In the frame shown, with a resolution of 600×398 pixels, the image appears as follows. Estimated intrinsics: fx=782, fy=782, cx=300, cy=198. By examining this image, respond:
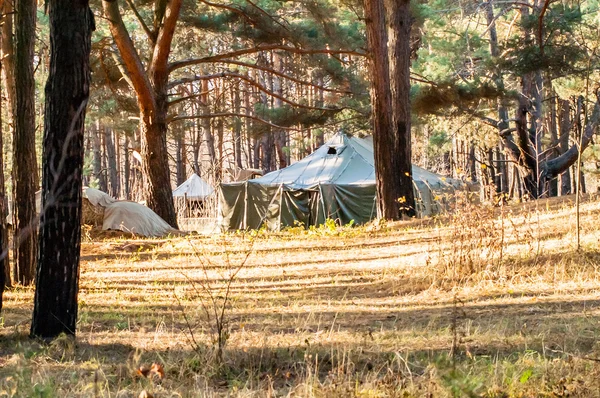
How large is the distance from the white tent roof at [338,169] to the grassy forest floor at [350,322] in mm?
9237

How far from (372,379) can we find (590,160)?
2854cm

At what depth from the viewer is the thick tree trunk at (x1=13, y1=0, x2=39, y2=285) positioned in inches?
357

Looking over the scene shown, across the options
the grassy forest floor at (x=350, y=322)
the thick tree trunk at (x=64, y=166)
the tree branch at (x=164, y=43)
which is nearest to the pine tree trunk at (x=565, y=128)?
the tree branch at (x=164, y=43)

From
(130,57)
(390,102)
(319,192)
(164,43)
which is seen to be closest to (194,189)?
(319,192)

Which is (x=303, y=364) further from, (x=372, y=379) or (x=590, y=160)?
(x=590, y=160)

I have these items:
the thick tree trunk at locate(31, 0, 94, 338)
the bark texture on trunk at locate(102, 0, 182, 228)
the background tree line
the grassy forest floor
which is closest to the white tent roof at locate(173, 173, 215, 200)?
the background tree line

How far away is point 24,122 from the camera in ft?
30.5

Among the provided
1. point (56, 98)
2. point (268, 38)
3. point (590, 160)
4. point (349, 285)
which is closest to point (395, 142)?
point (268, 38)

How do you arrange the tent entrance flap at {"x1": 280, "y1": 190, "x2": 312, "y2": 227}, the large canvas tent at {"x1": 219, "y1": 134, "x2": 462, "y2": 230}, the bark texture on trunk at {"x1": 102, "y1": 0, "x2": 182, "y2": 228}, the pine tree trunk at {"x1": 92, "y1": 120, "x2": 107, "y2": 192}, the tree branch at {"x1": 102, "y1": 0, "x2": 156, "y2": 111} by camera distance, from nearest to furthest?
the tree branch at {"x1": 102, "y1": 0, "x2": 156, "y2": 111}
the bark texture on trunk at {"x1": 102, "y1": 0, "x2": 182, "y2": 228}
the large canvas tent at {"x1": 219, "y1": 134, "x2": 462, "y2": 230}
the tent entrance flap at {"x1": 280, "y1": 190, "x2": 312, "y2": 227}
the pine tree trunk at {"x1": 92, "y1": 120, "x2": 107, "y2": 192}

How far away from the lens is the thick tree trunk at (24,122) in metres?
9.06

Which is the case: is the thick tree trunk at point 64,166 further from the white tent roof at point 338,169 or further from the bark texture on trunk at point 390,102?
the white tent roof at point 338,169

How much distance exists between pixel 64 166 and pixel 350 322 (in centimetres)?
242

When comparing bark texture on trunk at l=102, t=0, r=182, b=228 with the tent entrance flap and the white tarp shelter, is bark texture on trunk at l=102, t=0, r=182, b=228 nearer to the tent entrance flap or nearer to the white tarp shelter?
the white tarp shelter

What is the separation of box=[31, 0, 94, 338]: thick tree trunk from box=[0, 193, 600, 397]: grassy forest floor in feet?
1.04
